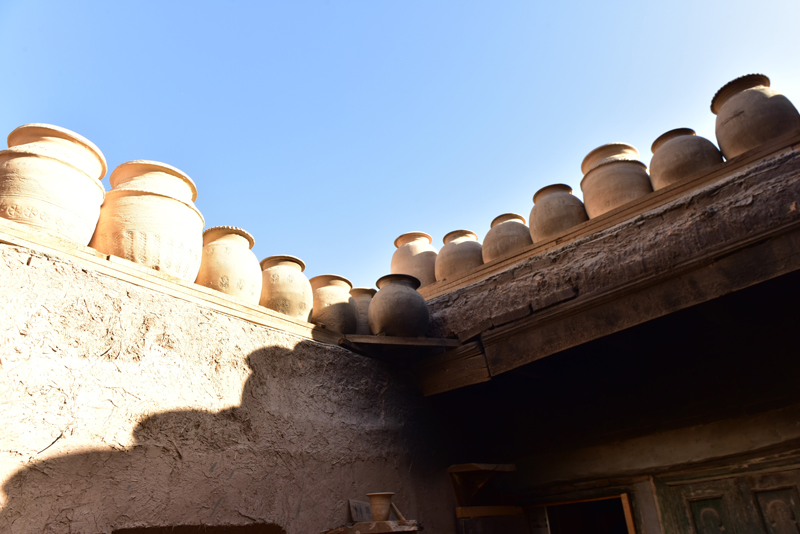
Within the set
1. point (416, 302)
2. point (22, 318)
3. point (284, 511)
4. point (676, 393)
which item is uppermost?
point (416, 302)

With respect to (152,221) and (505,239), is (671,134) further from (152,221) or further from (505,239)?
(152,221)

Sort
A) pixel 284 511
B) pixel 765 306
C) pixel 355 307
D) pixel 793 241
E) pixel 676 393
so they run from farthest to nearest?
1. pixel 355 307
2. pixel 676 393
3. pixel 765 306
4. pixel 284 511
5. pixel 793 241

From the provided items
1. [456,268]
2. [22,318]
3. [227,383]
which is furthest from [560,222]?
[22,318]

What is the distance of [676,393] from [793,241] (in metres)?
Answer: 1.55

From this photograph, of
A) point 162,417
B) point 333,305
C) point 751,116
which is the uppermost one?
point 751,116

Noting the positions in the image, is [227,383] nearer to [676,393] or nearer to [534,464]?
[534,464]

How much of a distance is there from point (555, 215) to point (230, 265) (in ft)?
9.50

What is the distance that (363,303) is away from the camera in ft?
15.3

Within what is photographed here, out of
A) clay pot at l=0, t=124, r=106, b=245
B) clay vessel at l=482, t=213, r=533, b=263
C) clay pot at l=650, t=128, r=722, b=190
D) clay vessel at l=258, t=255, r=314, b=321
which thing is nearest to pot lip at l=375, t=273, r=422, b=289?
clay vessel at l=258, t=255, r=314, b=321

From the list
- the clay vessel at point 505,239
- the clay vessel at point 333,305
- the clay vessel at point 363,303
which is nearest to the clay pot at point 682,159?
the clay vessel at point 505,239

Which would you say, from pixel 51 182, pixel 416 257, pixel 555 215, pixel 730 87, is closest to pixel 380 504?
pixel 51 182

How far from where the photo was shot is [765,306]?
342 cm

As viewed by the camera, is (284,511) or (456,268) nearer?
(284,511)

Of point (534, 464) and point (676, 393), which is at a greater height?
point (676, 393)
